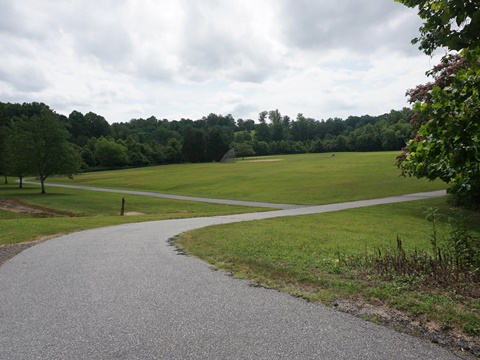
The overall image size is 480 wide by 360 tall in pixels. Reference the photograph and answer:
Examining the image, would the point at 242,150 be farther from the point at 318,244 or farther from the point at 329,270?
the point at 329,270

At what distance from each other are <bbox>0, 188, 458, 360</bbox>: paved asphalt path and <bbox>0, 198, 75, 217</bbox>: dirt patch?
22605 millimetres

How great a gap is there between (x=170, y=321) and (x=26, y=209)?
1246 inches

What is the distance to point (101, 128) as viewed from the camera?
157 meters

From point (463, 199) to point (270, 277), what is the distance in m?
24.6

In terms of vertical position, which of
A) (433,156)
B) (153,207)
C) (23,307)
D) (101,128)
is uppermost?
(101,128)

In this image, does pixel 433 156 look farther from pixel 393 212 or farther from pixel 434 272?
pixel 393 212

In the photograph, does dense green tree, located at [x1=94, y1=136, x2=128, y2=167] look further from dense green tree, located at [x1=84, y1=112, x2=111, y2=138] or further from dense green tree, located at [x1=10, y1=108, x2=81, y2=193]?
dense green tree, located at [x1=10, y1=108, x2=81, y2=193]

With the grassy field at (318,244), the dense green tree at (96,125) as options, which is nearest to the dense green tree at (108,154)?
the dense green tree at (96,125)

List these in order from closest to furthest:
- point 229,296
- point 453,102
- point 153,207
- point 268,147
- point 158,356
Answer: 1. point 158,356
2. point 453,102
3. point 229,296
4. point 153,207
5. point 268,147

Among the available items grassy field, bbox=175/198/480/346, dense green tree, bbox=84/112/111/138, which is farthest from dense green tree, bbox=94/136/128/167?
grassy field, bbox=175/198/480/346

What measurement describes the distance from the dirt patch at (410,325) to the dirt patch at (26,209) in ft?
90.1

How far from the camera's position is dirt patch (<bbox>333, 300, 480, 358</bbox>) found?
3.76 m

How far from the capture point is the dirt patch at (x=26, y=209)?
91.3 feet

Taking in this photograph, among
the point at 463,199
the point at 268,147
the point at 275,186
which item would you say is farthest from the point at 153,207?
the point at 268,147
